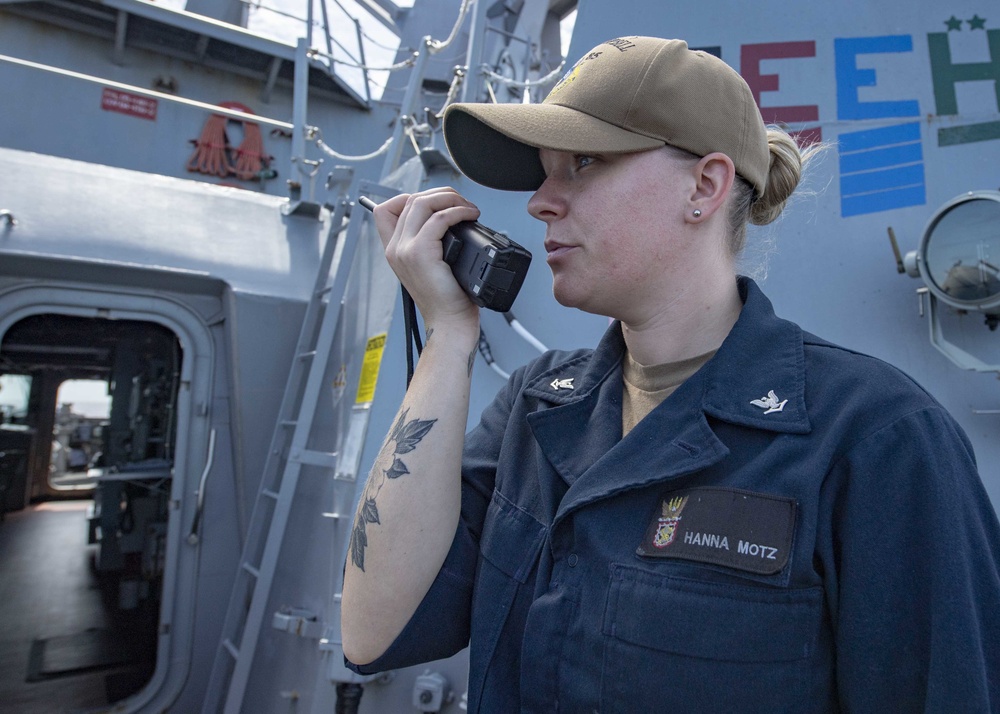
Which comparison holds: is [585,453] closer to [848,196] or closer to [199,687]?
[848,196]

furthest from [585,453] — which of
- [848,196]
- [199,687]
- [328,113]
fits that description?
[328,113]

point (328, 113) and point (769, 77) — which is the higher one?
point (328, 113)

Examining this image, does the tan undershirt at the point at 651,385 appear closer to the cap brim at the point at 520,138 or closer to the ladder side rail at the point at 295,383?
the cap brim at the point at 520,138

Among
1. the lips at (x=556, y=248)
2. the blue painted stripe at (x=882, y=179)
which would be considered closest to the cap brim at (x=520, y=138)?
the lips at (x=556, y=248)

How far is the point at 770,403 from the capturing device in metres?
0.83

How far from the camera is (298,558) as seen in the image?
2.89 m

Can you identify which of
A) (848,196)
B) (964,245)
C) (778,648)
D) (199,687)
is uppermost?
(848,196)

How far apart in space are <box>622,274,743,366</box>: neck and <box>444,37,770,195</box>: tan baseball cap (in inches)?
7.2

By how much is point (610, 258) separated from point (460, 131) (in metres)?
0.38

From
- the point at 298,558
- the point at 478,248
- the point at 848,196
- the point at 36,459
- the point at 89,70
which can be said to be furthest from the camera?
the point at 36,459

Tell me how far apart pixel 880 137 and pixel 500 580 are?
85.6 inches

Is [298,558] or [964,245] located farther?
[298,558]

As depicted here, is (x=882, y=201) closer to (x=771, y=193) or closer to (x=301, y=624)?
(x=771, y=193)

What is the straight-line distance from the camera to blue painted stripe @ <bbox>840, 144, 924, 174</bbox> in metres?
2.29
